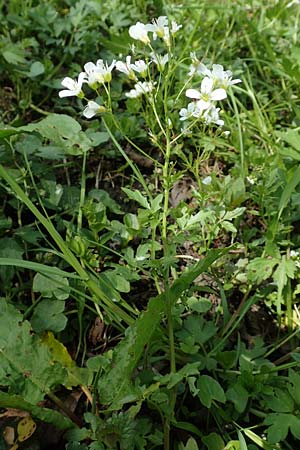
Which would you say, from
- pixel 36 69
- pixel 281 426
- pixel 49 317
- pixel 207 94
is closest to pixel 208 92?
pixel 207 94

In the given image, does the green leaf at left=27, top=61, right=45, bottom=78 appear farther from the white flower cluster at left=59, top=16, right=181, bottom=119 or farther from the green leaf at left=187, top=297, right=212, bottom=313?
the green leaf at left=187, top=297, right=212, bottom=313

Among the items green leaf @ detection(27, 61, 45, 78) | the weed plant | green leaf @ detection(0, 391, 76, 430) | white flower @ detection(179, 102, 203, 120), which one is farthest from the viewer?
green leaf @ detection(27, 61, 45, 78)

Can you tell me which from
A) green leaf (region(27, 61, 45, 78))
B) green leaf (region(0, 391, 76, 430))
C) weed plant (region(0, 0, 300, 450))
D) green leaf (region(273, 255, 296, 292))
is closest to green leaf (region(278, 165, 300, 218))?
weed plant (region(0, 0, 300, 450))

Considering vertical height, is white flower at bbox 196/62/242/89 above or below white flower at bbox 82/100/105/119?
above

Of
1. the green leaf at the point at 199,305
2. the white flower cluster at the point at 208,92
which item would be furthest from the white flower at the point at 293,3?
the green leaf at the point at 199,305

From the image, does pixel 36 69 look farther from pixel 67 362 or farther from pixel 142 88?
pixel 67 362

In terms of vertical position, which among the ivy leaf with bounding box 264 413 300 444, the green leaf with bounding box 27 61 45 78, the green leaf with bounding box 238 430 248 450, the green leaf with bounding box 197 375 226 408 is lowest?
the green leaf with bounding box 238 430 248 450
